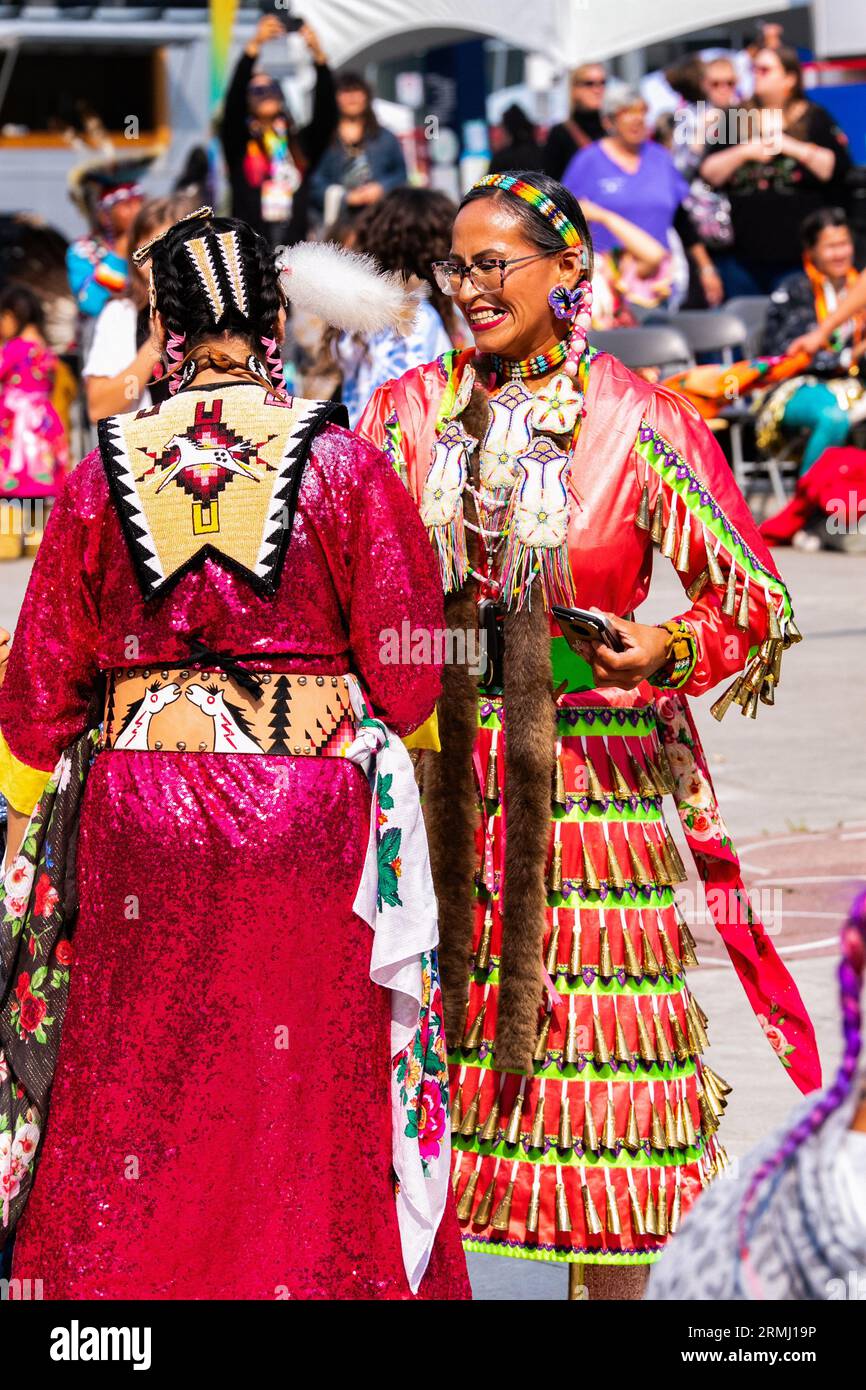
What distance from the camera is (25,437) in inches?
545

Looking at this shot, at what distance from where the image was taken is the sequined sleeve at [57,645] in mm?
3439

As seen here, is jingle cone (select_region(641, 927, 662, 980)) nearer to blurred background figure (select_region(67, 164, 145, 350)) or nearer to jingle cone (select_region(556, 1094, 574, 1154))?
jingle cone (select_region(556, 1094, 574, 1154))

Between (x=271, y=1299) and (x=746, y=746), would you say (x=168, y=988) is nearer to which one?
(x=271, y=1299)

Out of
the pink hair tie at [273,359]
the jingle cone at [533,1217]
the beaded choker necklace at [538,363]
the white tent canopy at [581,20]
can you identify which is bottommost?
the jingle cone at [533,1217]

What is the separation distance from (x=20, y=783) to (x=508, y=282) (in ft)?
3.89

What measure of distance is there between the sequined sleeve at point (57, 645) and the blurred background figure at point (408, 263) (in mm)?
2902

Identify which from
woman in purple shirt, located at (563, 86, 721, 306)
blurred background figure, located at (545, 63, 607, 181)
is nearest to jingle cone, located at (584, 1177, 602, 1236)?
woman in purple shirt, located at (563, 86, 721, 306)

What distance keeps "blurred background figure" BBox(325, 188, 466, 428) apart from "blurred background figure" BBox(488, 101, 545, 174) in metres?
7.60

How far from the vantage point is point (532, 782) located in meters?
3.91

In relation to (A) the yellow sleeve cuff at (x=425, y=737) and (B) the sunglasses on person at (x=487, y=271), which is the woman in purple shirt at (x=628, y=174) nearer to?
(B) the sunglasses on person at (x=487, y=271)

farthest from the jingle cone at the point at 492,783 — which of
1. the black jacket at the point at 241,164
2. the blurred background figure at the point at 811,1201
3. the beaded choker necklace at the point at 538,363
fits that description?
the black jacket at the point at 241,164

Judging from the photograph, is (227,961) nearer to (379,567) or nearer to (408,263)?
(379,567)

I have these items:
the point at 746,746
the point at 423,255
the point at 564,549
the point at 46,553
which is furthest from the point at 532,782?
the point at 746,746
